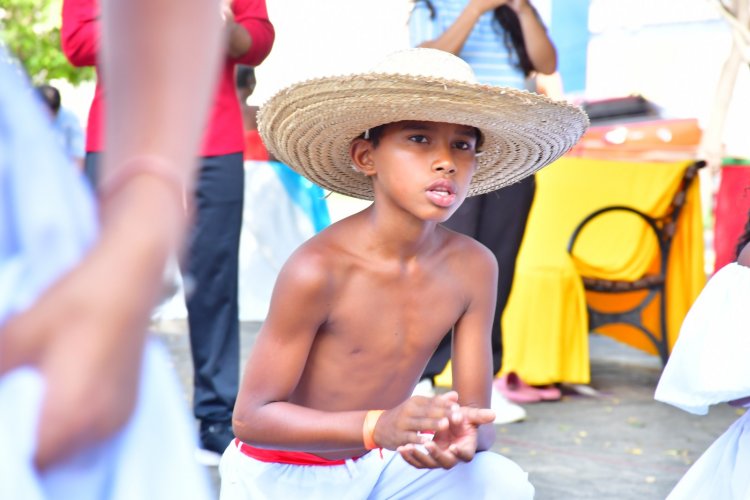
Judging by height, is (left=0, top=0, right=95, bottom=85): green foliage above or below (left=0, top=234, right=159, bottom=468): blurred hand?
below

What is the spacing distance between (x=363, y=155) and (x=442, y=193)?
30 centimetres

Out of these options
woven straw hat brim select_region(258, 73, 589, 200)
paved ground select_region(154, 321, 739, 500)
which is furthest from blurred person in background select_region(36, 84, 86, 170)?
woven straw hat brim select_region(258, 73, 589, 200)

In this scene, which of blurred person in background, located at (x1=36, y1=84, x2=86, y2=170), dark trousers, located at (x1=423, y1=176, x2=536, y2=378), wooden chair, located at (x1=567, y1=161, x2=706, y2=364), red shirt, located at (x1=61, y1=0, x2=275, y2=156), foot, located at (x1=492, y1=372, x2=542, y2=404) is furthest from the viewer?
blurred person in background, located at (x1=36, y1=84, x2=86, y2=170)

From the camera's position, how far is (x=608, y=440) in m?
4.80

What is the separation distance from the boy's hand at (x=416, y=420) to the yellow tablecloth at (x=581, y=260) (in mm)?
3410

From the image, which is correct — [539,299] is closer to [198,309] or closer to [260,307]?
[198,309]

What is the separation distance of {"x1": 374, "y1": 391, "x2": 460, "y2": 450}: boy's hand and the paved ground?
1979mm

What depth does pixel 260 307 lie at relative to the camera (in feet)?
25.4

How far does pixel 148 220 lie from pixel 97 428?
14 centimetres

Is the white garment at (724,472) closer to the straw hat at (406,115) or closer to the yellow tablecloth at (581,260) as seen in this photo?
the straw hat at (406,115)

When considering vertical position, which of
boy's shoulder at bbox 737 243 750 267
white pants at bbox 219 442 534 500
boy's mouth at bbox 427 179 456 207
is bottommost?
white pants at bbox 219 442 534 500

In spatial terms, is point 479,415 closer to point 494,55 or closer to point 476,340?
point 476,340

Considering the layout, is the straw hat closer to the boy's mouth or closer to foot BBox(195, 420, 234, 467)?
the boy's mouth

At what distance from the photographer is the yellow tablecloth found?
18.4 ft
